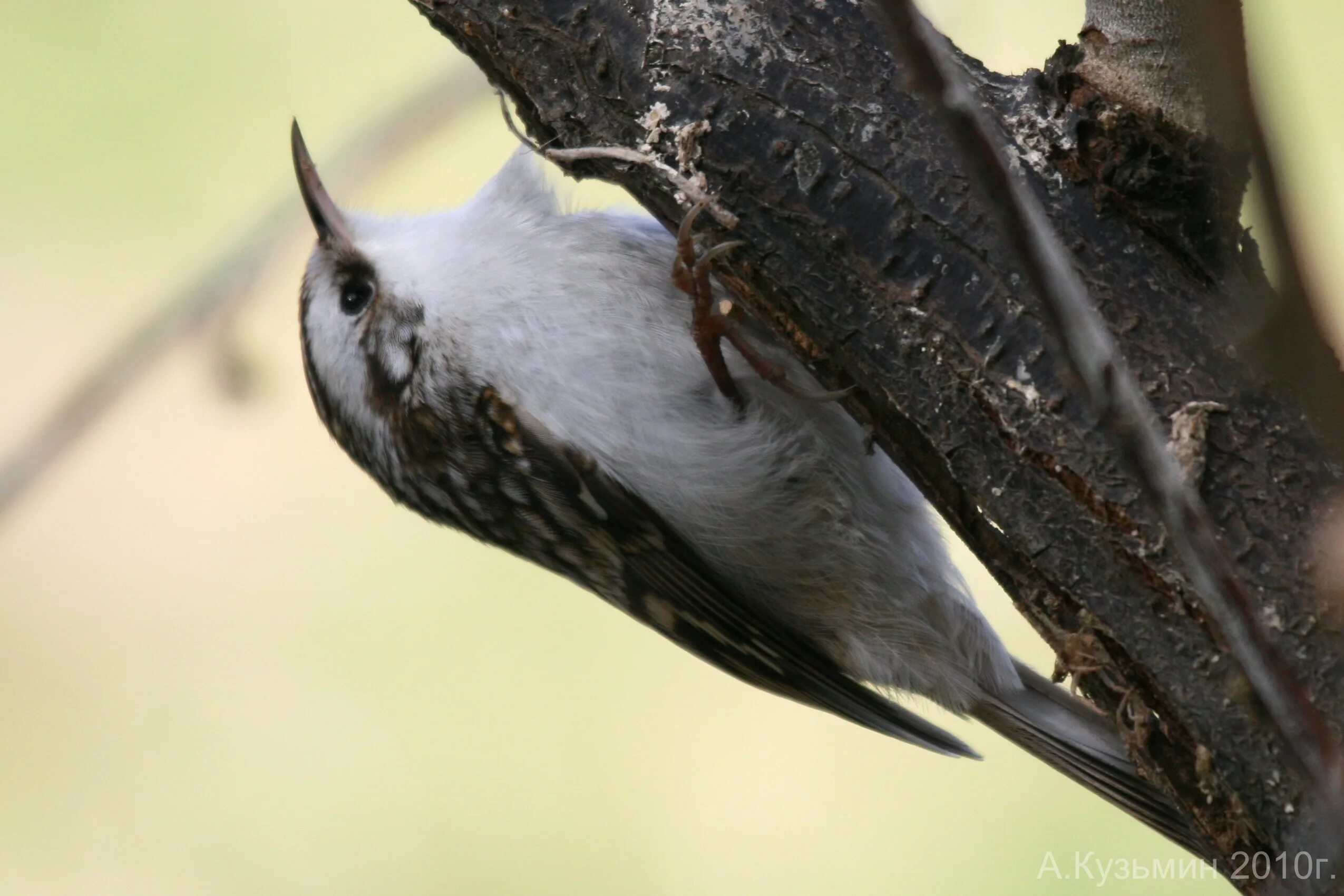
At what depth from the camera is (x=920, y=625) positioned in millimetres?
1910

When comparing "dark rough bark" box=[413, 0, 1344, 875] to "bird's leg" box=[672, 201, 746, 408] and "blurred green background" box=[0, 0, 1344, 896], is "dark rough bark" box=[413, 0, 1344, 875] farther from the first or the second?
"blurred green background" box=[0, 0, 1344, 896]

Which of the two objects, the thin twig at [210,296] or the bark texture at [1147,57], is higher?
the bark texture at [1147,57]

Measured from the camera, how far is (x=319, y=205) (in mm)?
2068

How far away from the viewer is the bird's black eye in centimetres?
202

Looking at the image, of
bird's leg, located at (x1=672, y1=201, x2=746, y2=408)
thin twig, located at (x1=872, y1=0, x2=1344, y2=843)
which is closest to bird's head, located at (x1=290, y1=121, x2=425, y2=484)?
bird's leg, located at (x1=672, y1=201, x2=746, y2=408)

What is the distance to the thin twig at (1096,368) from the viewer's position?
0.57 meters

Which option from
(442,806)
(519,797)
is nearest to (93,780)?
(442,806)

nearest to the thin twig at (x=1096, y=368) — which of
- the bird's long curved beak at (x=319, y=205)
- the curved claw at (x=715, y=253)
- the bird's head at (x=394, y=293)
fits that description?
the curved claw at (x=715, y=253)

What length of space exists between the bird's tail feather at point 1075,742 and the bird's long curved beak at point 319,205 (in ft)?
4.19

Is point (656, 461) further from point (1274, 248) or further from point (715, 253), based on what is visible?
point (1274, 248)

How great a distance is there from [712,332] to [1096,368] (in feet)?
3.37

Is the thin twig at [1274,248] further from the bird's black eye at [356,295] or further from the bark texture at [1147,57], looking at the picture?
the bird's black eye at [356,295]

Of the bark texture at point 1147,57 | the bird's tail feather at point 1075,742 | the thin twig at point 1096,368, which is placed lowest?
the thin twig at point 1096,368

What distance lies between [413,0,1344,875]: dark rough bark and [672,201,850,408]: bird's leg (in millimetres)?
54
